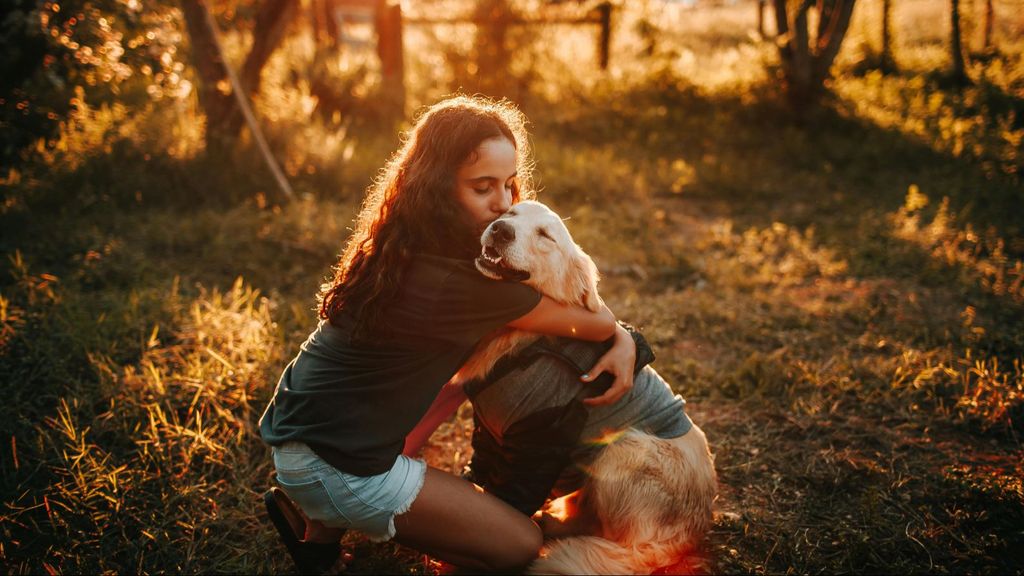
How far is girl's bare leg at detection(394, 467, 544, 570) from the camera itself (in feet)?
6.57

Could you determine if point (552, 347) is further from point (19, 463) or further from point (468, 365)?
point (19, 463)

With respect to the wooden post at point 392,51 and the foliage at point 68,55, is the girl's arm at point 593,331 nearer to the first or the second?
the foliage at point 68,55

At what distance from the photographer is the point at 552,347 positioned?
2.15 metres

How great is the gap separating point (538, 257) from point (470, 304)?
30cm

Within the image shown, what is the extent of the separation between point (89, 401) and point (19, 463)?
1.20 ft

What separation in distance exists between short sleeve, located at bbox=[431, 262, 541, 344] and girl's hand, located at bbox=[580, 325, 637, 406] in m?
0.39

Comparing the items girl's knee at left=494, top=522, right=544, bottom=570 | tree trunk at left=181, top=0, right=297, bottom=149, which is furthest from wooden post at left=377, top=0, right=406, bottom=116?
girl's knee at left=494, top=522, right=544, bottom=570

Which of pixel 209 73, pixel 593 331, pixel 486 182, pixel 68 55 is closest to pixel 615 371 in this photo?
pixel 593 331

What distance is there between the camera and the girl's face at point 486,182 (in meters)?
2.09

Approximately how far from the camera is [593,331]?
2158 millimetres

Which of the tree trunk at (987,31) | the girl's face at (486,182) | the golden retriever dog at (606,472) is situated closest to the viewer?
the golden retriever dog at (606,472)

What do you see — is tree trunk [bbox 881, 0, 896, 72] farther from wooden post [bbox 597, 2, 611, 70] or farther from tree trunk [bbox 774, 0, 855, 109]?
wooden post [bbox 597, 2, 611, 70]

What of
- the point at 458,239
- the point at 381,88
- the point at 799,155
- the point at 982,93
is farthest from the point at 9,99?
the point at 982,93

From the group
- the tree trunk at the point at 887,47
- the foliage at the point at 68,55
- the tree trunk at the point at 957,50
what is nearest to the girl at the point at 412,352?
the foliage at the point at 68,55
